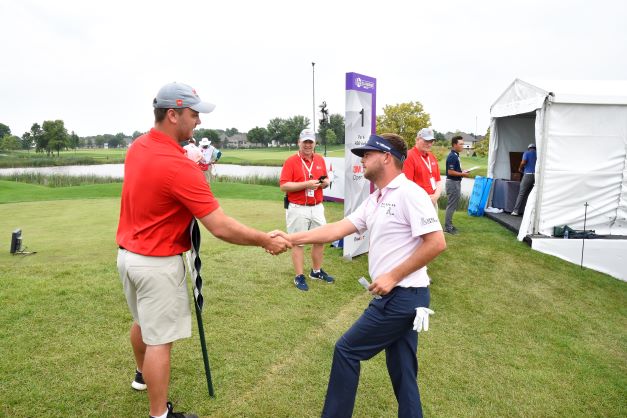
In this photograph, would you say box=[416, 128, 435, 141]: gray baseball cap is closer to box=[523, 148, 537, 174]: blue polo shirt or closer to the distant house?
box=[523, 148, 537, 174]: blue polo shirt

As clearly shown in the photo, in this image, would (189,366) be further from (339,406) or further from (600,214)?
(600,214)

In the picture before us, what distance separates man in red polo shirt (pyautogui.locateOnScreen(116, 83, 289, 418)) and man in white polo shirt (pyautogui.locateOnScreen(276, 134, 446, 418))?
35.6 inches

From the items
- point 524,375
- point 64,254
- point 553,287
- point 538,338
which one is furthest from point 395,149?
point 64,254

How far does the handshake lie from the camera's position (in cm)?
297

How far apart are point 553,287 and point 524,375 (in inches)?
128

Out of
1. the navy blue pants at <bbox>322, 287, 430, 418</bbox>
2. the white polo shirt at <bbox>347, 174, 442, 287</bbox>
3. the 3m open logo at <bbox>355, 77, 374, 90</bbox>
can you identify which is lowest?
the navy blue pants at <bbox>322, 287, 430, 418</bbox>

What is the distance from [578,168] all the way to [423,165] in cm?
469

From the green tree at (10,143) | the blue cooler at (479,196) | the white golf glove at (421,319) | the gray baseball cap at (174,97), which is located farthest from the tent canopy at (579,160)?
the green tree at (10,143)

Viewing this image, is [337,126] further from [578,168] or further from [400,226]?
[400,226]

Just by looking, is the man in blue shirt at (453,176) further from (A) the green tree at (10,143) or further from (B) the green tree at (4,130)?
(B) the green tree at (4,130)

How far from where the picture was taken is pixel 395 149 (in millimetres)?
2621

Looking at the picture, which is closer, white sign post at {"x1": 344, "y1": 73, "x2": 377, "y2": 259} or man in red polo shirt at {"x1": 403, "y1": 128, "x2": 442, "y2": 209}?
man in red polo shirt at {"x1": 403, "y1": 128, "x2": 442, "y2": 209}

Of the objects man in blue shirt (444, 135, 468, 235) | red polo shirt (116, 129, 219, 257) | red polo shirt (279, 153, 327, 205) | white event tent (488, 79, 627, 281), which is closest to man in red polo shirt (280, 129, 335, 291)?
red polo shirt (279, 153, 327, 205)

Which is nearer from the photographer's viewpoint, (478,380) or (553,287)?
(478,380)
